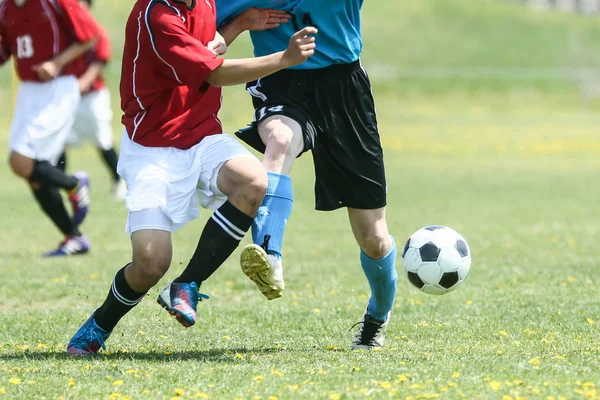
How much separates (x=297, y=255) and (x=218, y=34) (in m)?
4.22

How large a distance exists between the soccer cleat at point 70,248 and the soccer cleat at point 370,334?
437 cm

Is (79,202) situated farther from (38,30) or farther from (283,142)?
(283,142)

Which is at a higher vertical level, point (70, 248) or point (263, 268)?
point (263, 268)

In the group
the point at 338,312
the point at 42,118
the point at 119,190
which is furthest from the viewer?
the point at 119,190

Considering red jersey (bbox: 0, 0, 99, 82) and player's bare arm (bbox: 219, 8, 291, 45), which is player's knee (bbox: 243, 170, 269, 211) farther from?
red jersey (bbox: 0, 0, 99, 82)

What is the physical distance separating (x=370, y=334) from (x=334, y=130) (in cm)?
116

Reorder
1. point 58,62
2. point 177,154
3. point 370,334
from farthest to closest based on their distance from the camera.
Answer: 1. point 58,62
2. point 370,334
3. point 177,154

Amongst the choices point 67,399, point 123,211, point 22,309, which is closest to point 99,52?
point 123,211

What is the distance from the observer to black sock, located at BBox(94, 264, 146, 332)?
5020mm

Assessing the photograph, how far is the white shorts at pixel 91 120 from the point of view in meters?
12.0

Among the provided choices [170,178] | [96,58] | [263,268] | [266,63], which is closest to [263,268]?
[263,268]

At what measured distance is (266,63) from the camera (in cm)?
469

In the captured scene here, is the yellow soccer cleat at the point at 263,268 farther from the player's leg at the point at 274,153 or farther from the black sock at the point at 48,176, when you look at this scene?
the black sock at the point at 48,176

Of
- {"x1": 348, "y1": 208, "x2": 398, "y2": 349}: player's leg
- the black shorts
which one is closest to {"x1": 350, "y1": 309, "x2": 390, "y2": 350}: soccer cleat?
{"x1": 348, "y1": 208, "x2": 398, "y2": 349}: player's leg
